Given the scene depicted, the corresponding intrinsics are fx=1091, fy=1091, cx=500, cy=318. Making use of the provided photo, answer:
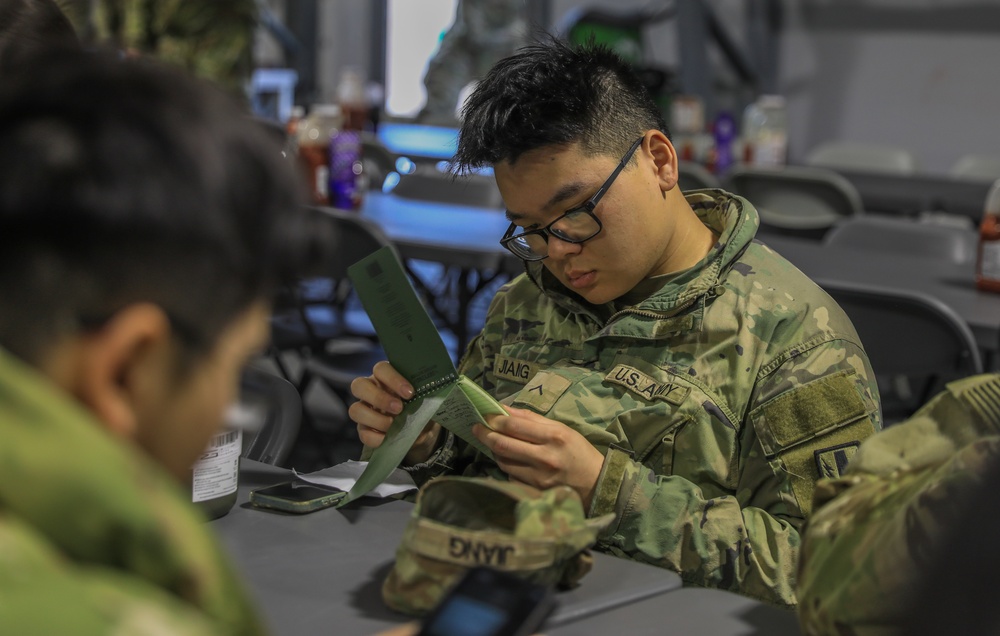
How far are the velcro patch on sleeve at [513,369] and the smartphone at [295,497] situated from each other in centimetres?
37

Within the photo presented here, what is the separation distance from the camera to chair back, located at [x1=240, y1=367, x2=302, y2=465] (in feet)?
5.66

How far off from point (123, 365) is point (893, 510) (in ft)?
1.99

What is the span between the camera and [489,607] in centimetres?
79

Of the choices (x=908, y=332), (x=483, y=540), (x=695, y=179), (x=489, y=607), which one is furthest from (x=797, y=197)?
(x=489, y=607)

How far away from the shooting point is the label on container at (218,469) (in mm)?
1185

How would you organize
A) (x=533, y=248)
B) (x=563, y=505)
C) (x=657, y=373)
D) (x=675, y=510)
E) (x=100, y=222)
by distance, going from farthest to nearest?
(x=533, y=248) < (x=657, y=373) < (x=675, y=510) < (x=563, y=505) < (x=100, y=222)

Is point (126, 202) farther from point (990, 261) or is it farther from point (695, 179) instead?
point (695, 179)

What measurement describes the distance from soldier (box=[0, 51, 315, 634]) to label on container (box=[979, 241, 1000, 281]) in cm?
233

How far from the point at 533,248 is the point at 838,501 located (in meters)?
0.73

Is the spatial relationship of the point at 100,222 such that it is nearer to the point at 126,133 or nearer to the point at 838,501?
the point at 126,133

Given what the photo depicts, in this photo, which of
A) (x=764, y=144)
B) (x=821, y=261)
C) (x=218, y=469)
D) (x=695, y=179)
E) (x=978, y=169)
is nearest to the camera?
(x=218, y=469)

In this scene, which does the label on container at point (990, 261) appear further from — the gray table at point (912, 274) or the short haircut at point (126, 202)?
the short haircut at point (126, 202)

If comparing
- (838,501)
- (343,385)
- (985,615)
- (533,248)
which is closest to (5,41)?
(533,248)

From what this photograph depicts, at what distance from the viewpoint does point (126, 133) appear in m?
0.58
